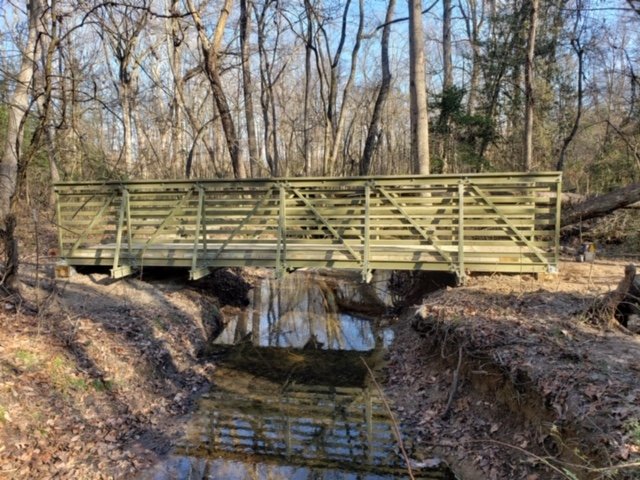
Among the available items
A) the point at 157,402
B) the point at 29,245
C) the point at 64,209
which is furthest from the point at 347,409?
the point at 29,245

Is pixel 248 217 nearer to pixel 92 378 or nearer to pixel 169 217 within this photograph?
pixel 169 217

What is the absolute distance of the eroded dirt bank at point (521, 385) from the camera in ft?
12.6

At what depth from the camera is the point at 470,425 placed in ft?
17.7

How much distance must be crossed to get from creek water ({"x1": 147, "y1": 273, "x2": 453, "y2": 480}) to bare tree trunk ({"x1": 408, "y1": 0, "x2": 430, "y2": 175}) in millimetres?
3849

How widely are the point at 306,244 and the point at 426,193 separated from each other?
271cm

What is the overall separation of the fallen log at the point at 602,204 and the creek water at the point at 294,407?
511cm

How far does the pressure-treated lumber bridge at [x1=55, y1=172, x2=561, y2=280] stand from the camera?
28.0 feet

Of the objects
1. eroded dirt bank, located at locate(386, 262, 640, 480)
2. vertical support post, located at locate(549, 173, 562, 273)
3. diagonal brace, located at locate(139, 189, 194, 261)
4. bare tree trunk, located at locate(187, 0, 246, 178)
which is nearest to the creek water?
eroded dirt bank, located at locate(386, 262, 640, 480)

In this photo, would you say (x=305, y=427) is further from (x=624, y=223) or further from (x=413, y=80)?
(x=624, y=223)

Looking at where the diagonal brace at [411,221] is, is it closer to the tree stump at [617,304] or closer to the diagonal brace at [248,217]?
the diagonal brace at [248,217]

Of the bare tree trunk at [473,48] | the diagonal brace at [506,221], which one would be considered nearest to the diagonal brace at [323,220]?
the diagonal brace at [506,221]

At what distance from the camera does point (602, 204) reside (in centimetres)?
1059

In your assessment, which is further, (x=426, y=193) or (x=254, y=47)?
(x=254, y=47)

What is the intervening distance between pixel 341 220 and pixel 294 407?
3907 millimetres
